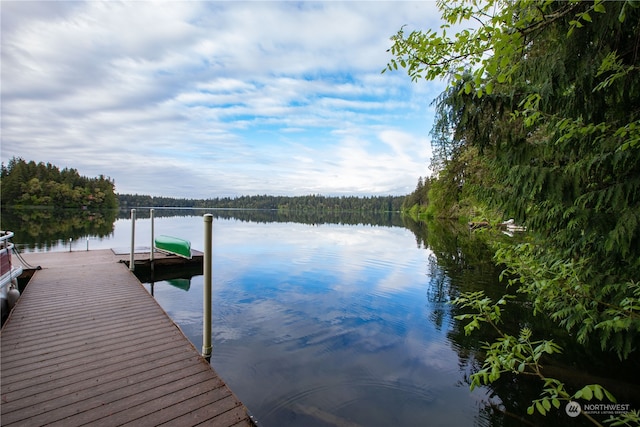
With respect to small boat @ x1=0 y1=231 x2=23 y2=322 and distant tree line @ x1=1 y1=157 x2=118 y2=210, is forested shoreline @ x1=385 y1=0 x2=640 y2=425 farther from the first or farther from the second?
distant tree line @ x1=1 y1=157 x2=118 y2=210

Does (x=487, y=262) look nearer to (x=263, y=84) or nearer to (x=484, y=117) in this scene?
(x=484, y=117)

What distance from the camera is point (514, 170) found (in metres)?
3.24

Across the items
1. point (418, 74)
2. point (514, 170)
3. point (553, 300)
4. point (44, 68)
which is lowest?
point (553, 300)

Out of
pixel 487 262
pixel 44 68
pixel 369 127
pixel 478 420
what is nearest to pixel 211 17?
pixel 44 68

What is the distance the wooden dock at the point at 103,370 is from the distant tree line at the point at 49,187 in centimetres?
8932

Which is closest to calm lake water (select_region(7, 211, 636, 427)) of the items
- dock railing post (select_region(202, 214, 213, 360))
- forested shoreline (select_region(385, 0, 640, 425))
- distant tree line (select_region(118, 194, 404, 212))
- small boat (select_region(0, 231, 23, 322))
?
dock railing post (select_region(202, 214, 213, 360))

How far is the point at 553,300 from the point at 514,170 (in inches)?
67.6

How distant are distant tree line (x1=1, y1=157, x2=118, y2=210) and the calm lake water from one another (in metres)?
86.0

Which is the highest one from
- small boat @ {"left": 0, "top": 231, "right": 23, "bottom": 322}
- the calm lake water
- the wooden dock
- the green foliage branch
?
the green foliage branch

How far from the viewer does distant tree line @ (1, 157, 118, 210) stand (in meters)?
69.5

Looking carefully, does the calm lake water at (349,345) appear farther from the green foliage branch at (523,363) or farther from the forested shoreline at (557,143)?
the green foliage branch at (523,363)

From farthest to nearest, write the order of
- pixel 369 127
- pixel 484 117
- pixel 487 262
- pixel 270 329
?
pixel 369 127 < pixel 487 262 < pixel 270 329 < pixel 484 117

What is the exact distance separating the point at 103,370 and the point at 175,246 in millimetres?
11016

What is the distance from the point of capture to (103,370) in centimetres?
393
